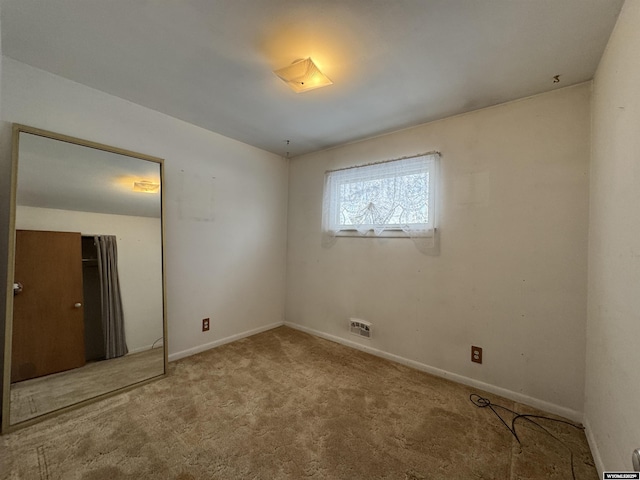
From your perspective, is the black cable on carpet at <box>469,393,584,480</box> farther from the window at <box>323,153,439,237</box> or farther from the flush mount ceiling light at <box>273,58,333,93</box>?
the flush mount ceiling light at <box>273,58,333,93</box>

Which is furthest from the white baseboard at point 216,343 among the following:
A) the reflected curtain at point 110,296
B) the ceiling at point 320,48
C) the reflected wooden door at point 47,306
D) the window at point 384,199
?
the ceiling at point 320,48

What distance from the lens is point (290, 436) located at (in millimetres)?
1546

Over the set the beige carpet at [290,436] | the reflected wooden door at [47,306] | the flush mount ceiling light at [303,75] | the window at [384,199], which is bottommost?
the beige carpet at [290,436]

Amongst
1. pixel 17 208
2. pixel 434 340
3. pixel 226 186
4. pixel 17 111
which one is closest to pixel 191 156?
→ pixel 226 186

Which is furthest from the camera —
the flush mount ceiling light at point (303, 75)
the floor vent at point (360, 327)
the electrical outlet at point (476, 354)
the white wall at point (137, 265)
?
the floor vent at point (360, 327)

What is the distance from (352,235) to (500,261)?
1386mm

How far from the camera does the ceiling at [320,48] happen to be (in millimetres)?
1250

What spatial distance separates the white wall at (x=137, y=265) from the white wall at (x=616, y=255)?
291cm

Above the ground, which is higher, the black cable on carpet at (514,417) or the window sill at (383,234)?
the window sill at (383,234)

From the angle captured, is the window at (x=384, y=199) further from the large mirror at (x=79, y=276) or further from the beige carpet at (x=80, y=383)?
the beige carpet at (x=80, y=383)

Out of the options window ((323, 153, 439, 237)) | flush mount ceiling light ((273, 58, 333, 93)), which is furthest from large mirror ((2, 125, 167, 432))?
window ((323, 153, 439, 237))

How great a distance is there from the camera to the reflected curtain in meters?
1.96

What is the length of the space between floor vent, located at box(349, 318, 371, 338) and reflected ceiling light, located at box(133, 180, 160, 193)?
2328mm

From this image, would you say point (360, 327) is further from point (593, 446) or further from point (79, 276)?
point (79, 276)
